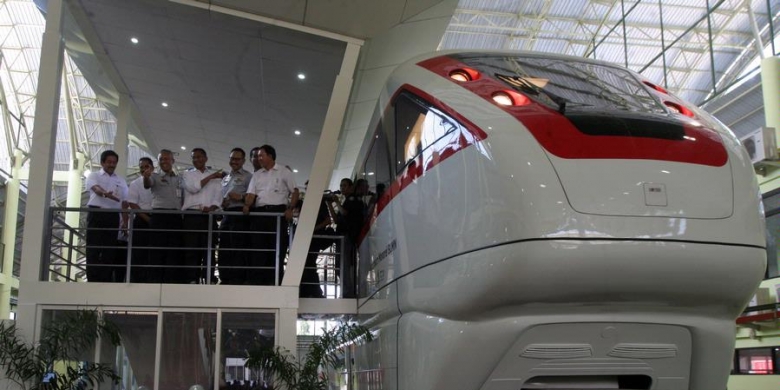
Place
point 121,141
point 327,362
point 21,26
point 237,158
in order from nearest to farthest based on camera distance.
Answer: point 327,362, point 237,158, point 121,141, point 21,26

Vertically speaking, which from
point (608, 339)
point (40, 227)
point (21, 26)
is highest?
point (21, 26)

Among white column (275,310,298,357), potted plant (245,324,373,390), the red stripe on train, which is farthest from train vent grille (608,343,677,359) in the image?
white column (275,310,298,357)

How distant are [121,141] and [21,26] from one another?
67.5 ft

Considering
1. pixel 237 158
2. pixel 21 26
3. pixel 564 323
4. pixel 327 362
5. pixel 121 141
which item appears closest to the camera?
pixel 564 323

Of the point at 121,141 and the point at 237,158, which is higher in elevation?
the point at 121,141

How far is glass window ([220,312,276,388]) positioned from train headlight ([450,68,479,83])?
3635mm

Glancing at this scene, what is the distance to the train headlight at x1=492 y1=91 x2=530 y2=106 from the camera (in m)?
3.79

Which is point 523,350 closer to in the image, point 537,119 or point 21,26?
point 537,119

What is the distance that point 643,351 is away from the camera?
368 centimetres

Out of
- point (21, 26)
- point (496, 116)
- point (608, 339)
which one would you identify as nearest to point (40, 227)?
point (496, 116)

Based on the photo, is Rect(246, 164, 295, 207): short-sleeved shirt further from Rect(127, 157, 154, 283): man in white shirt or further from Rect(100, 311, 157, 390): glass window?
Rect(100, 311, 157, 390): glass window

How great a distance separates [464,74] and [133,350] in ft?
14.5

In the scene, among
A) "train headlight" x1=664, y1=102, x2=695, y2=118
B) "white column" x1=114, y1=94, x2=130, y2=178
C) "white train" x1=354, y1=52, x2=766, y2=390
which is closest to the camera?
"white train" x1=354, y1=52, x2=766, y2=390

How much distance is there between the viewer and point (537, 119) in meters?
3.63
